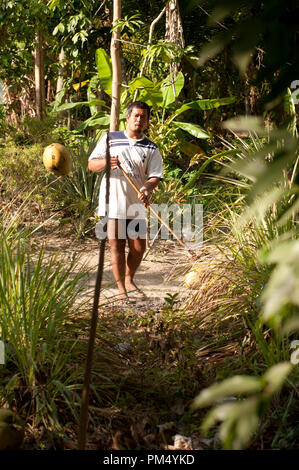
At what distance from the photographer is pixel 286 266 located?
85 centimetres

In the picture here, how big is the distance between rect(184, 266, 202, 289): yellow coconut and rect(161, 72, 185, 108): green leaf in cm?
355

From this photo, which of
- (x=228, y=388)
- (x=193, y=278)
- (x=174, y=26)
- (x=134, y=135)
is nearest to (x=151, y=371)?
(x=193, y=278)

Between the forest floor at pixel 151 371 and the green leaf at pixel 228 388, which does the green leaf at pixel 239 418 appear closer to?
the green leaf at pixel 228 388

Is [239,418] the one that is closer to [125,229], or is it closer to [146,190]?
[146,190]

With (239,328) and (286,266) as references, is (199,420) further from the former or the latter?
(286,266)

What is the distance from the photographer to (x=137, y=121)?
477 cm

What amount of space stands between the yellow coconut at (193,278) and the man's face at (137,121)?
1330 mm

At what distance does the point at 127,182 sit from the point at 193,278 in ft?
3.45

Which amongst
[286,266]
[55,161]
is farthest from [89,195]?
[286,266]

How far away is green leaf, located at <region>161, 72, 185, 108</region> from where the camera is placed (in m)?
7.46

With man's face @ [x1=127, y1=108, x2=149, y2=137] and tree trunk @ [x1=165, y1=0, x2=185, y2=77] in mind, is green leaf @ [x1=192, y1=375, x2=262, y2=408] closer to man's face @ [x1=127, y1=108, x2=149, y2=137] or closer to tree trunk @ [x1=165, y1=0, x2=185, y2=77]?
man's face @ [x1=127, y1=108, x2=149, y2=137]

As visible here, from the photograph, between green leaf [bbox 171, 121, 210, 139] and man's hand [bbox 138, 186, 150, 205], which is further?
green leaf [bbox 171, 121, 210, 139]

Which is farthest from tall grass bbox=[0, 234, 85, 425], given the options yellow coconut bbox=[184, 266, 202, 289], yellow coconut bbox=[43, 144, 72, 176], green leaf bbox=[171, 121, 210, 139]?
green leaf bbox=[171, 121, 210, 139]

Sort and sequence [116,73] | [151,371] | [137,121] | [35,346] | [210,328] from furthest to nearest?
[116,73], [137,121], [210,328], [151,371], [35,346]
